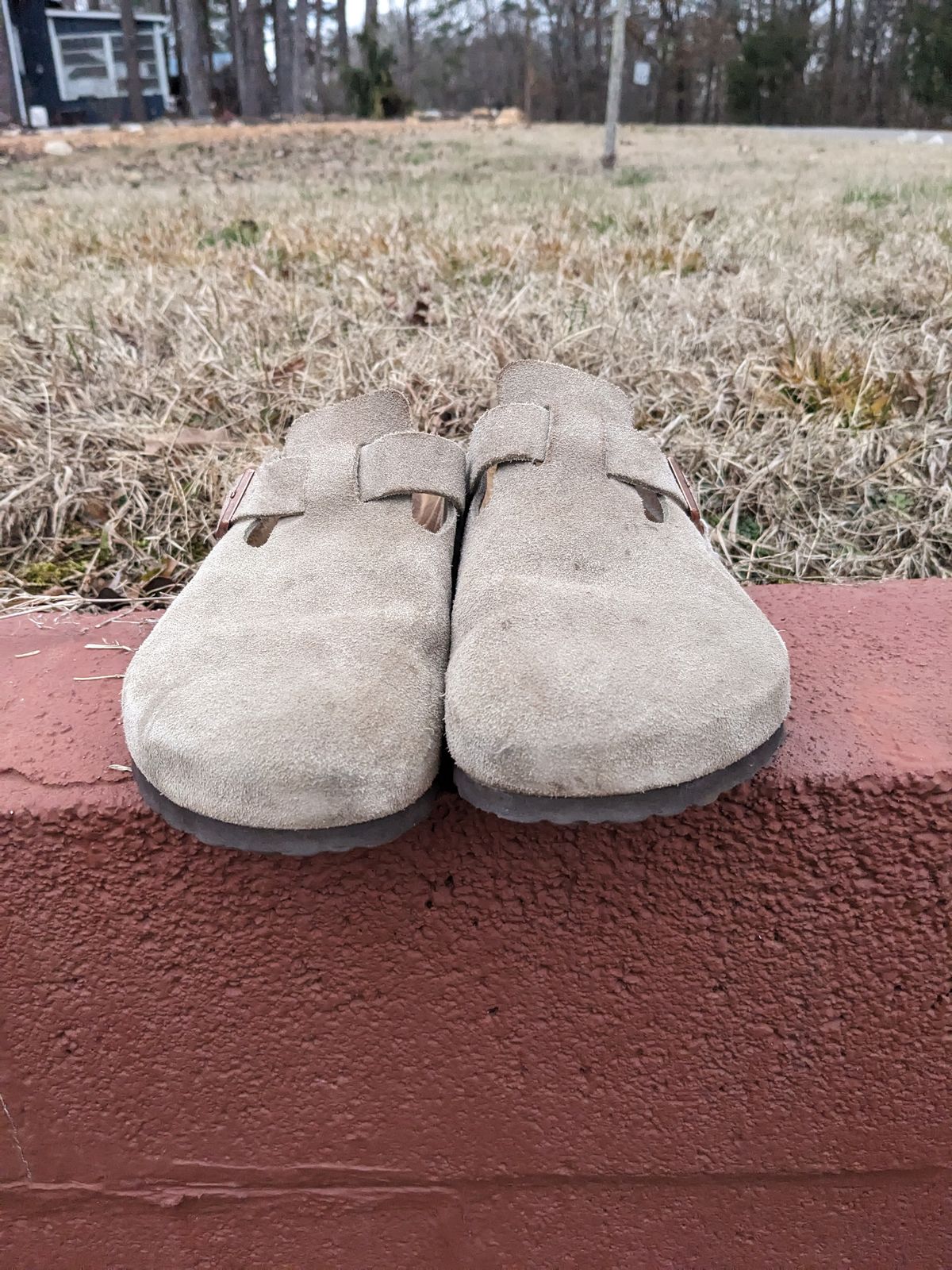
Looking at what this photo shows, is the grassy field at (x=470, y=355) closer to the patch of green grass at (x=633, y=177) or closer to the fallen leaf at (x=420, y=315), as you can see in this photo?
the fallen leaf at (x=420, y=315)

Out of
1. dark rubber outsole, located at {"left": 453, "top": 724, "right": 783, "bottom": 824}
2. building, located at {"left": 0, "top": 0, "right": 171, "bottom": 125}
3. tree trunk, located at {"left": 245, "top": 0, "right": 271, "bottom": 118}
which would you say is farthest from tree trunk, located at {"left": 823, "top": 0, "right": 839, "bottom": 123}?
dark rubber outsole, located at {"left": 453, "top": 724, "right": 783, "bottom": 824}

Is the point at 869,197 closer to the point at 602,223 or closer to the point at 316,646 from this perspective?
the point at 602,223

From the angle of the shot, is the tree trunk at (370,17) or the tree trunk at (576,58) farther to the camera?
the tree trunk at (576,58)

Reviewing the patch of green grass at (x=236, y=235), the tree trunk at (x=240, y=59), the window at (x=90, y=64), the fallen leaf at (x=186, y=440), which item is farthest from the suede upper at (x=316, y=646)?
the window at (x=90, y=64)

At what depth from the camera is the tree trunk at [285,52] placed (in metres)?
20.9

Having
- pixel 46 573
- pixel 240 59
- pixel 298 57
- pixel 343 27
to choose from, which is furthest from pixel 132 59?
pixel 46 573

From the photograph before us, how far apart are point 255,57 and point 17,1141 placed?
82.1 ft

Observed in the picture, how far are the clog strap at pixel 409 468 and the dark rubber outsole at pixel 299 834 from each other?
33 centimetres

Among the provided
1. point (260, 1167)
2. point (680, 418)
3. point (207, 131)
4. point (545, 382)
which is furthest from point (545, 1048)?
point (207, 131)

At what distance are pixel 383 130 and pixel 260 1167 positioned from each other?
17.0 meters

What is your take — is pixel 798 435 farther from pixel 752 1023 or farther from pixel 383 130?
pixel 383 130

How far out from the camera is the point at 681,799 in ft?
2.24

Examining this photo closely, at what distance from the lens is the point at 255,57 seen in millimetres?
21516

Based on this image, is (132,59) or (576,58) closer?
(132,59)
